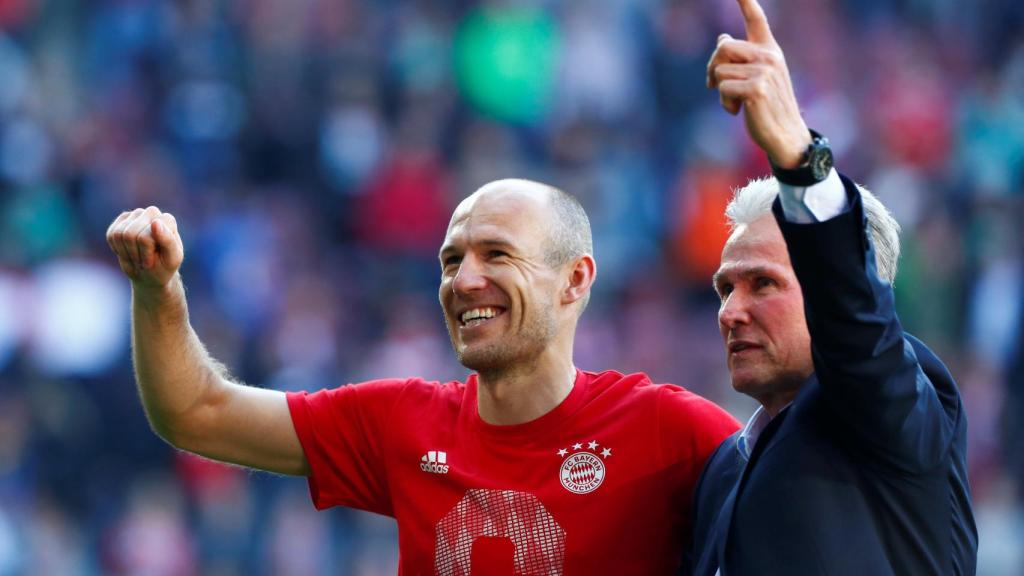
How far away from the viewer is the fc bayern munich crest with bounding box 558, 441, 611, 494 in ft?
14.0

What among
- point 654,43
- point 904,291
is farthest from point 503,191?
point 654,43

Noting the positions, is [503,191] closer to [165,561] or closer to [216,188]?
[165,561]

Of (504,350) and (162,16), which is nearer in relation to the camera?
(504,350)

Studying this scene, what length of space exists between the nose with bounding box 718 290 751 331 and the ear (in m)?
0.93

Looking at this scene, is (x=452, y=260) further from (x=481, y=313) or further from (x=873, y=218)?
(x=873, y=218)

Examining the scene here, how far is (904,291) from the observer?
10.9m

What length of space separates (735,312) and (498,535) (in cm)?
94

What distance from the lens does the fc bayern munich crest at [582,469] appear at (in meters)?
4.27

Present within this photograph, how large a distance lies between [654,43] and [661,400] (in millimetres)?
9123

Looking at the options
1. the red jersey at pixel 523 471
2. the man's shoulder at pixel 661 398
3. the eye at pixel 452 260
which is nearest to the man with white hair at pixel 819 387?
the red jersey at pixel 523 471

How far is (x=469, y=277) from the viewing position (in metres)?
4.50

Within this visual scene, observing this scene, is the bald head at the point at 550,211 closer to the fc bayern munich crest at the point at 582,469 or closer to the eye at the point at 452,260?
the eye at the point at 452,260

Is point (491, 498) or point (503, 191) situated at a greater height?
point (503, 191)

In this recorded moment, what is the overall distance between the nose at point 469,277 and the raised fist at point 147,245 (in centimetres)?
77
